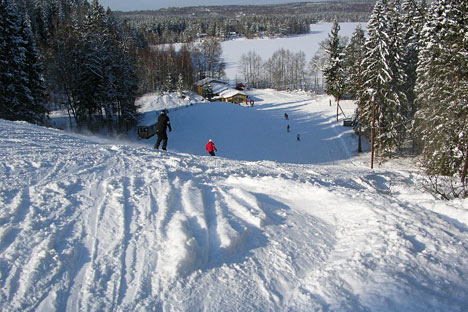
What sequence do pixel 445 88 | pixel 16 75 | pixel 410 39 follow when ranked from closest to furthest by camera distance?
pixel 445 88 < pixel 16 75 < pixel 410 39

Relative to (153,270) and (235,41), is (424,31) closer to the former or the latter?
(153,270)

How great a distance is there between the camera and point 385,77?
2634cm

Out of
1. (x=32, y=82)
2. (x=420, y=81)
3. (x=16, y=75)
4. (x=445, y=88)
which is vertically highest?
(x=16, y=75)

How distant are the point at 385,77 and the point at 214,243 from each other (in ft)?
87.7

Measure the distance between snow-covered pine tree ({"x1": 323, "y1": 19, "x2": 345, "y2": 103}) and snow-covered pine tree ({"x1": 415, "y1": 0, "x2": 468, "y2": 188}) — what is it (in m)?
23.2

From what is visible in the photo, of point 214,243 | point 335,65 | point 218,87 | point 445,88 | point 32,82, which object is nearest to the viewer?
point 214,243

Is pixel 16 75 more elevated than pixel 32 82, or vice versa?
pixel 16 75

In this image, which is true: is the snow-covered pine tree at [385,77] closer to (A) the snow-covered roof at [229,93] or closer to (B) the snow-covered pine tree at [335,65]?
(B) the snow-covered pine tree at [335,65]

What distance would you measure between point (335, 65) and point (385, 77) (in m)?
22.9

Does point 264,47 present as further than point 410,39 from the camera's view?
Yes

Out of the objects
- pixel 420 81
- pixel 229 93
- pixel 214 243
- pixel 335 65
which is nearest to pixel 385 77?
pixel 420 81

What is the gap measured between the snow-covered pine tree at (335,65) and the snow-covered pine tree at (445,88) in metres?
23.2

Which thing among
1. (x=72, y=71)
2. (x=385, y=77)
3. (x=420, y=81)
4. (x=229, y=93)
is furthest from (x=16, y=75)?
(x=229, y=93)

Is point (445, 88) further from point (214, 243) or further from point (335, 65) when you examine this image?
point (335, 65)
